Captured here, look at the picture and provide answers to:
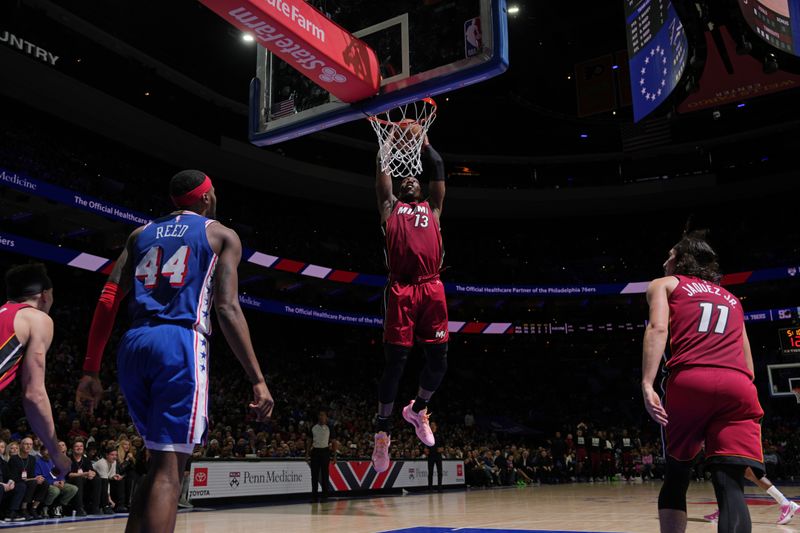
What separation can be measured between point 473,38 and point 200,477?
8039 millimetres

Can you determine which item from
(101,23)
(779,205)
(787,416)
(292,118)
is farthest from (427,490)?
(779,205)

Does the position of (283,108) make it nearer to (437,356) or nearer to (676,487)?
(437,356)

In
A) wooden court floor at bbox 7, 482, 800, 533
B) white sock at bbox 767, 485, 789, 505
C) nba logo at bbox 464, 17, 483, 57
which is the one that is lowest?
wooden court floor at bbox 7, 482, 800, 533

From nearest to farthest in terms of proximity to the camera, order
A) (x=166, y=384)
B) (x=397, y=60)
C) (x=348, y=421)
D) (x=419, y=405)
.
→ 1. (x=166, y=384)
2. (x=419, y=405)
3. (x=397, y=60)
4. (x=348, y=421)

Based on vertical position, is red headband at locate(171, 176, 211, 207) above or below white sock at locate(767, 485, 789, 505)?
above

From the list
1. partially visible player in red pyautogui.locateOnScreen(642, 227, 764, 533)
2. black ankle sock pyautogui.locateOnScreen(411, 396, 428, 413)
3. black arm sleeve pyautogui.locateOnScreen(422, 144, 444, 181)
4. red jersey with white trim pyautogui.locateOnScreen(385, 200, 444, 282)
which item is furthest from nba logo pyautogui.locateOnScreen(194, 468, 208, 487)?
partially visible player in red pyautogui.locateOnScreen(642, 227, 764, 533)

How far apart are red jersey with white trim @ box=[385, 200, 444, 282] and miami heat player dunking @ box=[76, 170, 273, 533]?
2899 millimetres

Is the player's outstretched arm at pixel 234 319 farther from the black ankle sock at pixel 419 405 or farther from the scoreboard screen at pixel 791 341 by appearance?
the scoreboard screen at pixel 791 341

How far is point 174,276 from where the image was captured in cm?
327

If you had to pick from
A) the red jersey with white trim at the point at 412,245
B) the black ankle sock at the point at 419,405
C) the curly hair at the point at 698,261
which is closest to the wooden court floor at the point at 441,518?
the black ankle sock at the point at 419,405

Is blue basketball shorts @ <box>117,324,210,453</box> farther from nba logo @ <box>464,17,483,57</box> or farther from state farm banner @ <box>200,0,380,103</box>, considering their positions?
nba logo @ <box>464,17,483,57</box>

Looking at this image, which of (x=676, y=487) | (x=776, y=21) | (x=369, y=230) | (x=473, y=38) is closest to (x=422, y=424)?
(x=676, y=487)

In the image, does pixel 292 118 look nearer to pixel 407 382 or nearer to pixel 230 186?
pixel 230 186

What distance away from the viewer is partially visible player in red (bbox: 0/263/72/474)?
3607 millimetres
